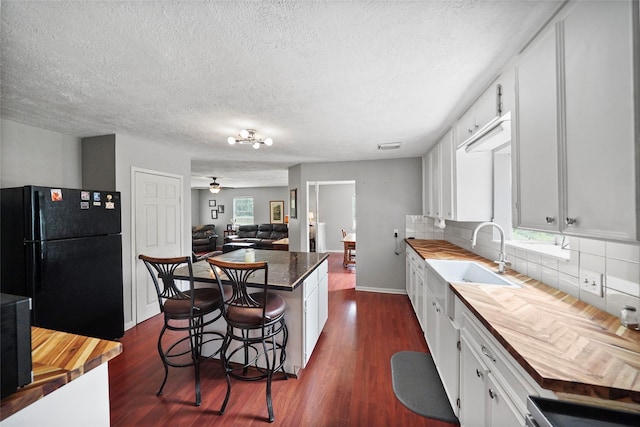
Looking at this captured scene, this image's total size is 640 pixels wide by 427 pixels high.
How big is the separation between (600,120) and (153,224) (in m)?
4.13

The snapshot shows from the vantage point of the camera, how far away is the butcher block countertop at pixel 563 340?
2.44 ft

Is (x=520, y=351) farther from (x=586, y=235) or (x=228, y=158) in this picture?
(x=228, y=158)

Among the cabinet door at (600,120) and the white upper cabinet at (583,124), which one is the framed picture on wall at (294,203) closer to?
the white upper cabinet at (583,124)

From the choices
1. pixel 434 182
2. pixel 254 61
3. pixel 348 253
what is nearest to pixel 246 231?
pixel 348 253

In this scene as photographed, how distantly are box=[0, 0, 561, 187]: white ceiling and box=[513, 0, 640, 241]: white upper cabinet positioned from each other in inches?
10.0

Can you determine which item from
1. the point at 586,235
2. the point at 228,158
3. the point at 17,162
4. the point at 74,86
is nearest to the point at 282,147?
the point at 228,158

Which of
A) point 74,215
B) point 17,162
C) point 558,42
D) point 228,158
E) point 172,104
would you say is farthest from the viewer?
point 228,158

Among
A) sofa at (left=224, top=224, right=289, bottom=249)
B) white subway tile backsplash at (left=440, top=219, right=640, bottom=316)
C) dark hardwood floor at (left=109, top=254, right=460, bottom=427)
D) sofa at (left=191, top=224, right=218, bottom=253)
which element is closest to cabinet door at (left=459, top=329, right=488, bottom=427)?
dark hardwood floor at (left=109, top=254, right=460, bottom=427)

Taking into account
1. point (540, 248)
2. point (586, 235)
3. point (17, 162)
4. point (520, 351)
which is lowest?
point (520, 351)

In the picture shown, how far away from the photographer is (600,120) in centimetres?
87

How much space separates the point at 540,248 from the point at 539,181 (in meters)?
0.88

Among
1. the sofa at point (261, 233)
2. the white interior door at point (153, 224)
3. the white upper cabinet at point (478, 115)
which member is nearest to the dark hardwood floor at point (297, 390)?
the white interior door at point (153, 224)

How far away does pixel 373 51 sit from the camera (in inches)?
54.4

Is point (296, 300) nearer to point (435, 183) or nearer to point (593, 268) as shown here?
point (593, 268)
